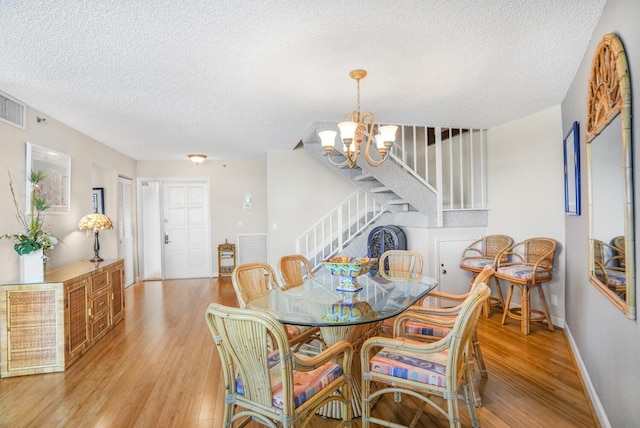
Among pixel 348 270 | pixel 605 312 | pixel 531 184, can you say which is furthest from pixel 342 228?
pixel 605 312

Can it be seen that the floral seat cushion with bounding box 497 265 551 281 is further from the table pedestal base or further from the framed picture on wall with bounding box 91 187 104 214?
the framed picture on wall with bounding box 91 187 104 214

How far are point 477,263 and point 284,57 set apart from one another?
10.8 ft

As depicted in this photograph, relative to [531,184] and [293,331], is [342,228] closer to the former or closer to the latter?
[531,184]

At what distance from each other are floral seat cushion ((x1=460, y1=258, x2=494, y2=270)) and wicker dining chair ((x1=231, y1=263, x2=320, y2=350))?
2.42 meters

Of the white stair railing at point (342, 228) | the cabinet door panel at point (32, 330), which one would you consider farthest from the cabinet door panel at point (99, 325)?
the white stair railing at point (342, 228)

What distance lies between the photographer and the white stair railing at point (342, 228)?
520cm

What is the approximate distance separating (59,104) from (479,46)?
3713mm

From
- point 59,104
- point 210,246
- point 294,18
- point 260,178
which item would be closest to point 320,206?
point 260,178

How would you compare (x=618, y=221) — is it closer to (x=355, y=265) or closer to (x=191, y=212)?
(x=355, y=265)

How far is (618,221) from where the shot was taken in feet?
5.72

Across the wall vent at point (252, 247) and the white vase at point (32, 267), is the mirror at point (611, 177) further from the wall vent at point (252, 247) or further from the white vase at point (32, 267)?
the wall vent at point (252, 247)

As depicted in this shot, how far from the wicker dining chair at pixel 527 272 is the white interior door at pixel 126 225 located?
5826mm

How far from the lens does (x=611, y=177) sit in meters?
1.86

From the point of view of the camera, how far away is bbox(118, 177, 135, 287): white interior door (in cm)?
589
